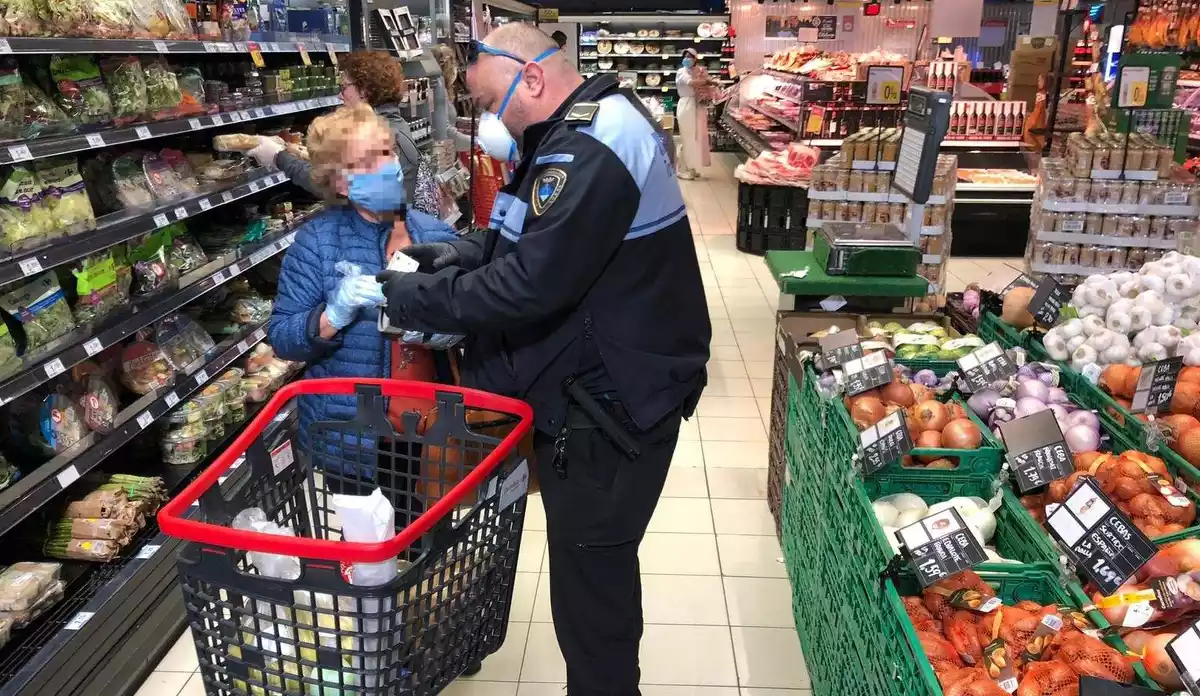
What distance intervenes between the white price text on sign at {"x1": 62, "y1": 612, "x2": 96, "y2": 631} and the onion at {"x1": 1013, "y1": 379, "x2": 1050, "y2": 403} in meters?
2.70

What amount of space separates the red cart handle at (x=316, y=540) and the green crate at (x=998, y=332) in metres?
1.91

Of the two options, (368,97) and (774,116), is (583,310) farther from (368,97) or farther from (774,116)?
(774,116)

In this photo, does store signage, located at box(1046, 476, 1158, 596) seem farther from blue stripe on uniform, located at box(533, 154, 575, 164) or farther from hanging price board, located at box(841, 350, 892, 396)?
blue stripe on uniform, located at box(533, 154, 575, 164)

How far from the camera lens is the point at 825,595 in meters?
2.37

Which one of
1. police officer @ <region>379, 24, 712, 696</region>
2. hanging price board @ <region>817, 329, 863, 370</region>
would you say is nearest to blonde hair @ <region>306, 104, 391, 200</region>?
police officer @ <region>379, 24, 712, 696</region>

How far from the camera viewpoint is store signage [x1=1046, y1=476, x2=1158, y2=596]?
1.59 meters

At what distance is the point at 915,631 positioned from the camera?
1541 millimetres

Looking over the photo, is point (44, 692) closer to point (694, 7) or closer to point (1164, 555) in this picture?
point (1164, 555)

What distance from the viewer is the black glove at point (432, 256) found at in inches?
79.9

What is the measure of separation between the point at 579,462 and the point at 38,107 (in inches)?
84.9

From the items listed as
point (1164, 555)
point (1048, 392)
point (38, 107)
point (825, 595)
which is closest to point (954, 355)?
point (1048, 392)

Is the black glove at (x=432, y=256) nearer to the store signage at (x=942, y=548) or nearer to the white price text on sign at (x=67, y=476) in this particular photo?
the store signage at (x=942, y=548)

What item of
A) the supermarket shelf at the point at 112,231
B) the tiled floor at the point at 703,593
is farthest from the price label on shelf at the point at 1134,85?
the supermarket shelf at the point at 112,231

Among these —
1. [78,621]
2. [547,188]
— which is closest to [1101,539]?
[547,188]
